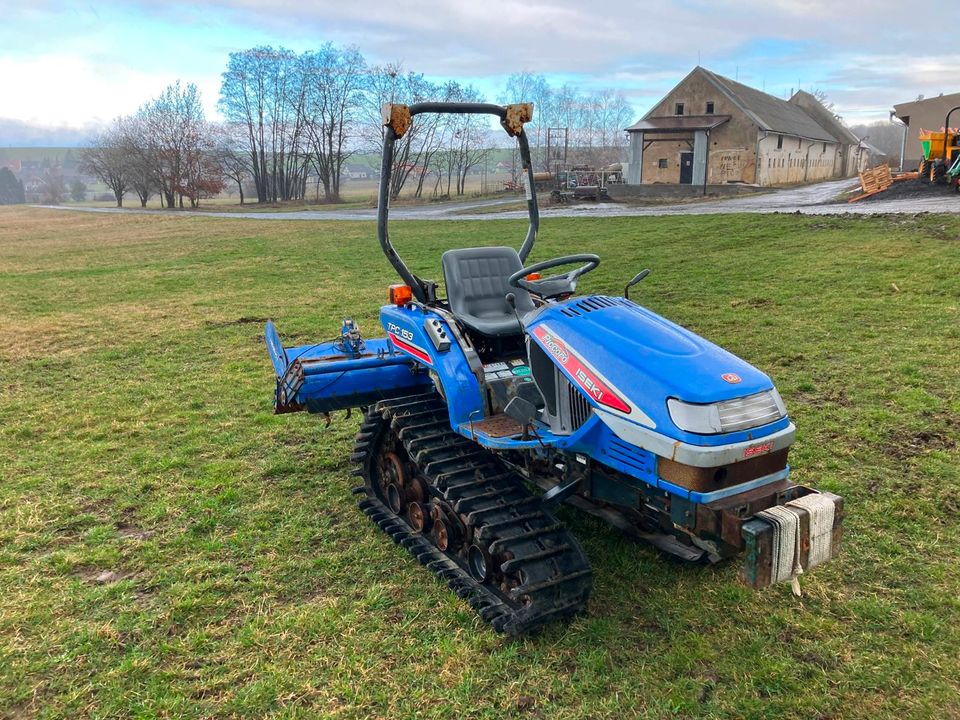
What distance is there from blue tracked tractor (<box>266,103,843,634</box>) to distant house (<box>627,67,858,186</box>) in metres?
37.8

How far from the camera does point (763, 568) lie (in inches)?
120

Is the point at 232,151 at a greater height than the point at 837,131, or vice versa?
the point at 837,131

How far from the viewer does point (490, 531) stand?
3.70m

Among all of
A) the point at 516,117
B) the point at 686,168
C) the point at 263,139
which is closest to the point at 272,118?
the point at 263,139

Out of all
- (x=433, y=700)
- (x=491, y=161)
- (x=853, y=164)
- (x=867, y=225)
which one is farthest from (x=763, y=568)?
(x=853, y=164)

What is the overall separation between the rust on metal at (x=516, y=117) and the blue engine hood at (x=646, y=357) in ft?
6.17

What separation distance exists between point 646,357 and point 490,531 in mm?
1183

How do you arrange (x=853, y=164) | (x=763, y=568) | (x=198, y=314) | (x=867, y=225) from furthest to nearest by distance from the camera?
(x=853, y=164) → (x=867, y=225) → (x=198, y=314) → (x=763, y=568)

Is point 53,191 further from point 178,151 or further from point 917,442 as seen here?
point 917,442

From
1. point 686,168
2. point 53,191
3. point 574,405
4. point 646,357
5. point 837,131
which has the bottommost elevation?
point 574,405

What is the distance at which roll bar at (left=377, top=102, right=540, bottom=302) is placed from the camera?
15.3 feet

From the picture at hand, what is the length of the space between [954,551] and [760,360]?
4029mm

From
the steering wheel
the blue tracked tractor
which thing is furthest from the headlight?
the steering wheel

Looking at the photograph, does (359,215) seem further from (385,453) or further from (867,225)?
(385,453)
